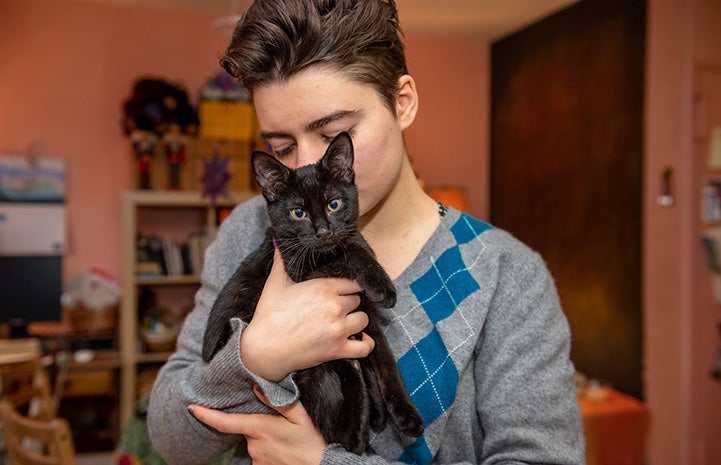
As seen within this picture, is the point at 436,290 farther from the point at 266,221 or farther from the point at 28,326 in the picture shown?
the point at 28,326

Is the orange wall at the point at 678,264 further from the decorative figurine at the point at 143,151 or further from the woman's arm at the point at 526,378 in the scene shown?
the decorative figurine at the point at 143,151

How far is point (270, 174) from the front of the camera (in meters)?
0.96

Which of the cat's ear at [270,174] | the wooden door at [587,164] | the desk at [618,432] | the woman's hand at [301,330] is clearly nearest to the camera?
the woman's hand at [301,330]

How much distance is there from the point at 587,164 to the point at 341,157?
3.14 metres

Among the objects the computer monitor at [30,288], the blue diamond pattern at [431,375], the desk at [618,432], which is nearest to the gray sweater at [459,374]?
the blue diamond pattern at [431,375]

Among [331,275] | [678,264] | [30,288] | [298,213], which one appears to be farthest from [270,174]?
[30,288]

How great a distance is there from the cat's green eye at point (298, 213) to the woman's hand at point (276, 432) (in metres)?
0.28

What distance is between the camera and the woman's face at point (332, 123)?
853 mm

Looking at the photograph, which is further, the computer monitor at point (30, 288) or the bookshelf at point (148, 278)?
the computer monitor at point (30, 288)

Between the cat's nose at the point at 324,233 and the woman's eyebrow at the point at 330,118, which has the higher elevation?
the woman's eyebrow at the point at 330,118

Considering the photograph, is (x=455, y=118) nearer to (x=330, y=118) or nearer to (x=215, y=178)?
(x=215, y=178)

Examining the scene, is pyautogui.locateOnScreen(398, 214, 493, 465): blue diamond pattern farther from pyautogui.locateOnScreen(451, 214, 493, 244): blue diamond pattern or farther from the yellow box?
the yellow box

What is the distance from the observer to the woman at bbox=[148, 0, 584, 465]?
0.86 m

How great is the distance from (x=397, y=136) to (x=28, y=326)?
3.78 metres
